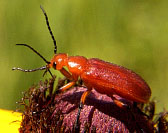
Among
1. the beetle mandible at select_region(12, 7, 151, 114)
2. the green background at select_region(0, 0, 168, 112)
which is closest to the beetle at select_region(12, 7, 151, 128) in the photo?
the beetle mandible at select_region(12, 7, 151, 114)

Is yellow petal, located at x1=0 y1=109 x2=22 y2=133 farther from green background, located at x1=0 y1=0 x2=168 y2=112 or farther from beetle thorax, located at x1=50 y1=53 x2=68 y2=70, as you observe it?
green background, located at x1=0 y1=0 x2=168 y2=112

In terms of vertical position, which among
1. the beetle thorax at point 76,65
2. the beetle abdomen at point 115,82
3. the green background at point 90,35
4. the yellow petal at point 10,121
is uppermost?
the green background at point 90,35

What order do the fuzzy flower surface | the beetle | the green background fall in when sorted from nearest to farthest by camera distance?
the fuzzy flower surface < the beetle < the green background

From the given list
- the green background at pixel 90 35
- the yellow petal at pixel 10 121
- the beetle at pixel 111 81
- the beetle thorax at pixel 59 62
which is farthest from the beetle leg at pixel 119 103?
the green background at pixel 90 35

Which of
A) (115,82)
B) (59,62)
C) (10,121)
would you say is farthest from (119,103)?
(10,121)

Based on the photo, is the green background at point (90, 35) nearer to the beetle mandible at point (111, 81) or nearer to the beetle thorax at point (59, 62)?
the beetle thorax at point (59, 62)

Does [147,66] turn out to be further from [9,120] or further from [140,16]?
[9,120]
